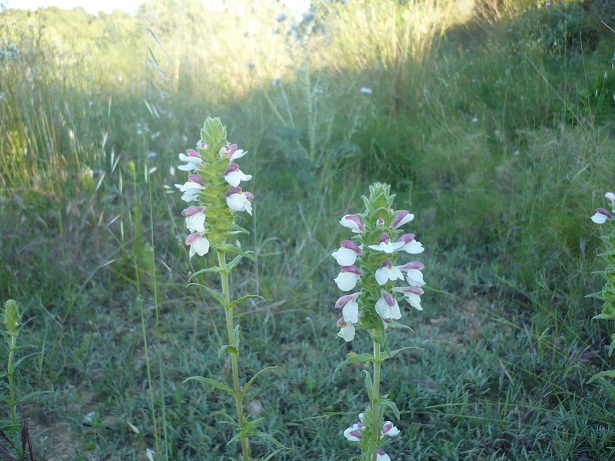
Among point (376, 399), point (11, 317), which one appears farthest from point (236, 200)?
point (11, 317)

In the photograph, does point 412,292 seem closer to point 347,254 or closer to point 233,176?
point 347,254

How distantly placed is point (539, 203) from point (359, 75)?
2908 millimetres

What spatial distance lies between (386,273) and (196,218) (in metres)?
0.56

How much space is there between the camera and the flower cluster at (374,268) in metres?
1.30

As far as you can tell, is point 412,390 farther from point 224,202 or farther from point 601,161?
point 601,161

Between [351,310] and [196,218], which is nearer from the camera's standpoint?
[351,310]

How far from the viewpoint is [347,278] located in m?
1.33

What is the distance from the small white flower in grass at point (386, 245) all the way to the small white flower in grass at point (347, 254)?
7 centimetres

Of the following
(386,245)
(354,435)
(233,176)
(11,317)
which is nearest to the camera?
(386,245)

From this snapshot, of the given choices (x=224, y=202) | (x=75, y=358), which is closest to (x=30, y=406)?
(x=75, y=358)

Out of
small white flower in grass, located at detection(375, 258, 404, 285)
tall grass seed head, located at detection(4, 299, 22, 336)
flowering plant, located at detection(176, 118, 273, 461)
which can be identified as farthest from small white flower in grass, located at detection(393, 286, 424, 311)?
tall grass seed head, located at detection(4, 299, 22, 336)

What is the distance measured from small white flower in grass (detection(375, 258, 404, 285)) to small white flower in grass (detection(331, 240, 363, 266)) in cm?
7

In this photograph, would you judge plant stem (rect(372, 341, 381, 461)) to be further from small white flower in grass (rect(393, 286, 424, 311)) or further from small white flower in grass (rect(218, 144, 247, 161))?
small white flower in grass (rect(218, 144, 247, 161))

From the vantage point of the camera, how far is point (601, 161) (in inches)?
114
